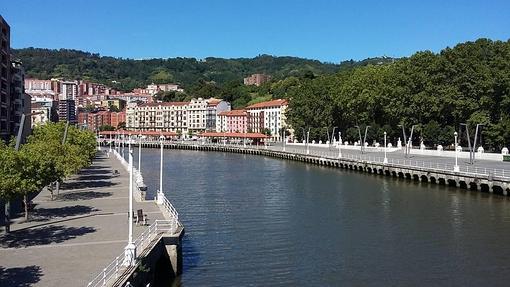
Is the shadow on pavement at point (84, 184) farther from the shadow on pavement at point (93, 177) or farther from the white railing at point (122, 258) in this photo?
the white railing at point (122, 258)

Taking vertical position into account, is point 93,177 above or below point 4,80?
below

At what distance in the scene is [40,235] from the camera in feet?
96.0

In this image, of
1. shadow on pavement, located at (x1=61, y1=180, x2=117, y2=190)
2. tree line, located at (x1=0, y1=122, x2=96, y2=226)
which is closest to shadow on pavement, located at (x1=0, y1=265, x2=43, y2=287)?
tree line, located at (x1=0, y1=122, x2=96, y2=226)

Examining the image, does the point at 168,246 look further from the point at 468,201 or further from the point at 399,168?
the point at 399,168

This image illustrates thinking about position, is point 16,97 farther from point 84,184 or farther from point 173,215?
point 173,215

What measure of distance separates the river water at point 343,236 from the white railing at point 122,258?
2349 millimetres

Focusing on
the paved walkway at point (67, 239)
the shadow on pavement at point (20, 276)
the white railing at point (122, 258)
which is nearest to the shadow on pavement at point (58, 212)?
the paved walkway at point (67, 239)

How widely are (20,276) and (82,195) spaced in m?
25.3

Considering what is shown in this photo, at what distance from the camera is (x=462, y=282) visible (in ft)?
89.7

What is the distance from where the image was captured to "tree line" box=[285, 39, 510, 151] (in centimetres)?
8456

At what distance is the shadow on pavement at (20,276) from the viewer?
2080cm

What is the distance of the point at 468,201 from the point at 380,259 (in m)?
24.7

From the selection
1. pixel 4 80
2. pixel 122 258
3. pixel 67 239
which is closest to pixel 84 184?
pixel 67 239

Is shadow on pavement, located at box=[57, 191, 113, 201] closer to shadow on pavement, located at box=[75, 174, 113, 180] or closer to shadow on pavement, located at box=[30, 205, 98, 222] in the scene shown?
shadow on pavement, located at box=[30, 205, 98, 222]
